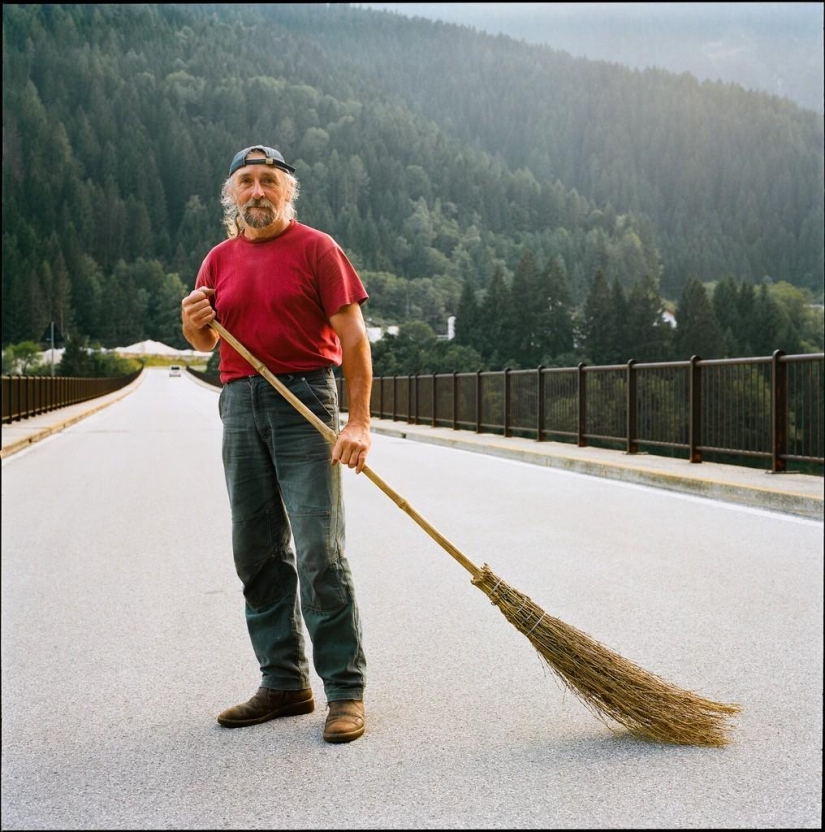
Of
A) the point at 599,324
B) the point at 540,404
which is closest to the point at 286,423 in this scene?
the point at 540,404

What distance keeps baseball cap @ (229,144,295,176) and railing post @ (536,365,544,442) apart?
18462mm

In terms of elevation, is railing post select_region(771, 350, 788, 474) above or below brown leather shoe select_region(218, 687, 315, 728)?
above

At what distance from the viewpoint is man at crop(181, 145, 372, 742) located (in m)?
2.79

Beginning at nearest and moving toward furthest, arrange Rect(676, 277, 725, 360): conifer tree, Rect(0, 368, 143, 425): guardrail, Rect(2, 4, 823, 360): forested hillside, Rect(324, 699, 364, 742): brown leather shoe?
1. Rect(324, 699, 364, 742): brown leather shoe
2. Rect(2, 4, 823, 360): forested hillside
3. Rect(0, 368, 143, 425): guardrail
4. Rect(676, 277, 725, 360): conifer tree

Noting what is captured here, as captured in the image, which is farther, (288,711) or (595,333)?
(595,333)

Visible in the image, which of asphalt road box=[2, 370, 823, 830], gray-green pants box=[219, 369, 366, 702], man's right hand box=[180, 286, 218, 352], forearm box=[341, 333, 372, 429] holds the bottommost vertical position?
asphalt road box=[2, 370, 823, 830]

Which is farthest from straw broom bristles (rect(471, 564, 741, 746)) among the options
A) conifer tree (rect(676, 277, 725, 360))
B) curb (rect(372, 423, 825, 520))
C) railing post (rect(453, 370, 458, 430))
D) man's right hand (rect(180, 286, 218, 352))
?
conifer tree (rect(676, 277, 725, 360))

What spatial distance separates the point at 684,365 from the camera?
15703 mm

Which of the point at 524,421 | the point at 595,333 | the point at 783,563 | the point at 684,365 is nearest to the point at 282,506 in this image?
the point at 783,563

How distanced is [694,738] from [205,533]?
20.4ft

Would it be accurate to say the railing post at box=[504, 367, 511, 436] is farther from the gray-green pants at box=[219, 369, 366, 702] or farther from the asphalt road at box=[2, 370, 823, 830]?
the gray-green pants at box=[219, 369, 366, 702]

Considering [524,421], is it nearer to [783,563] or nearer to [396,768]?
[783,563]

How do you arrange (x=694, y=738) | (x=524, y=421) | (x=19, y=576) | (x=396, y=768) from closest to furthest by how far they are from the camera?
(x=396, y=768) → (x=694, y=738) → (x=19, y=576) → (x=524, y=421)

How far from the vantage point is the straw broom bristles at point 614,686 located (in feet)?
12.3
